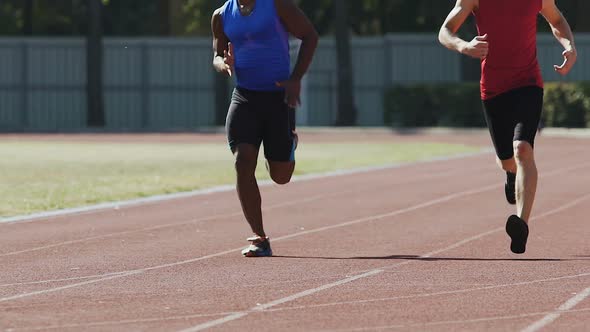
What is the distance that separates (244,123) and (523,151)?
6.73 feet

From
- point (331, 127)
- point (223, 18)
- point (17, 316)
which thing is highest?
point (223, 18)

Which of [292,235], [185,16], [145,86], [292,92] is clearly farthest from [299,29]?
[185,16]

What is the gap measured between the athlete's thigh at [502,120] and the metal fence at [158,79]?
39160 mm

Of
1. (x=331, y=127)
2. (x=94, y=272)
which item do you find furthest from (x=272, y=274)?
(x=331, y=127)

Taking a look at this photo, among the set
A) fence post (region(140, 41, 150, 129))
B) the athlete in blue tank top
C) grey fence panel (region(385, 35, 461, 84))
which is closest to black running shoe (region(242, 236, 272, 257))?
the athlete in blue tank top

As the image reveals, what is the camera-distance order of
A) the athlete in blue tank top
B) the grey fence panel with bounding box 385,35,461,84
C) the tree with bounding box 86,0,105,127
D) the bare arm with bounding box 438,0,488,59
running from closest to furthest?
the bare arm with bounding box 438,0,488,59, the athlete in blue tank top, the tree with bounding box 86,0,105,127, the grey fence panel with bounding box 385,35,461,84

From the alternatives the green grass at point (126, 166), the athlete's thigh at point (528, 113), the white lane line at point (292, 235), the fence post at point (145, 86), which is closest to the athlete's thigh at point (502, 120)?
the athlete's thigh at point (528, 113)

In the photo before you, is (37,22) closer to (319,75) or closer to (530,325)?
(319,75)

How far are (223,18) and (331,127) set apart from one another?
38.3 metres

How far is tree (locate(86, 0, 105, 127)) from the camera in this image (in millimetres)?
50906

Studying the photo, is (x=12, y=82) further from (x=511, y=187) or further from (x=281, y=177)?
(x=281, y=177)

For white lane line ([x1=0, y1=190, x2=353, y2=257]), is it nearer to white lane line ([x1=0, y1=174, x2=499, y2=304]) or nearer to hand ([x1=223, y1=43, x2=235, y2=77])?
white lane line ([x1=0, y1=174, x2=499, y2=304])

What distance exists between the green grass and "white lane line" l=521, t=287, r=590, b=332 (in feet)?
26.6

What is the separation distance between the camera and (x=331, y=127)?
50.3 meters
